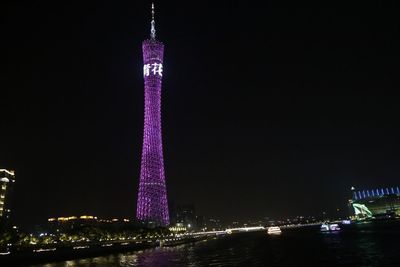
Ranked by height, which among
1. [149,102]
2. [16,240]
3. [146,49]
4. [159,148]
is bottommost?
[16,240]

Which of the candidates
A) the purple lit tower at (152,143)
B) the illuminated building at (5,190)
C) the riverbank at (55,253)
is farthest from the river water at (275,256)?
→ the illuminated building at (5,190)

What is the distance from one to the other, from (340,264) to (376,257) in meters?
5.47

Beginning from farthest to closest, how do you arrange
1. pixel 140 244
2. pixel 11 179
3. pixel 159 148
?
pixel 11 179 → pixel 140 244 → pixel 159 148

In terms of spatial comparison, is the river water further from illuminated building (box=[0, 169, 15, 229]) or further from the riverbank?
illuminated building (box=[0, 169, 15, 229])

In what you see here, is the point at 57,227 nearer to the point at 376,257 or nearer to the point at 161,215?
the point at 161,215

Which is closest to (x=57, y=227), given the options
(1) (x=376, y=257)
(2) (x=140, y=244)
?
(2) (x=140, y=244)

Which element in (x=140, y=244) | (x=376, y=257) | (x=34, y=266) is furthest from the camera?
(x=140, y=244)

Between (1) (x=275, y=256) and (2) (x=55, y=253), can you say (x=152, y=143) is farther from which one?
(1) (x=275, y=256)

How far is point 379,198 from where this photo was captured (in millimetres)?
189750

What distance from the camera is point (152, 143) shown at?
59594 mm

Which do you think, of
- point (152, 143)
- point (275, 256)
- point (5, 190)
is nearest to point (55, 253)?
point (152, 143)

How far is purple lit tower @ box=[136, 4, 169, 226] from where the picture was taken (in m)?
59.7

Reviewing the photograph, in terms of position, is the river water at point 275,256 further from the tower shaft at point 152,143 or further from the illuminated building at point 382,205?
the illuminated building at point 382,205

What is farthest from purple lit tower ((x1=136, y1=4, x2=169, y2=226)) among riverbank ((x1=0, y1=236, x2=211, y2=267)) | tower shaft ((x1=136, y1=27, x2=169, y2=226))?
riverbank ((x1=0, y1=236, x2=211, y2=267))
